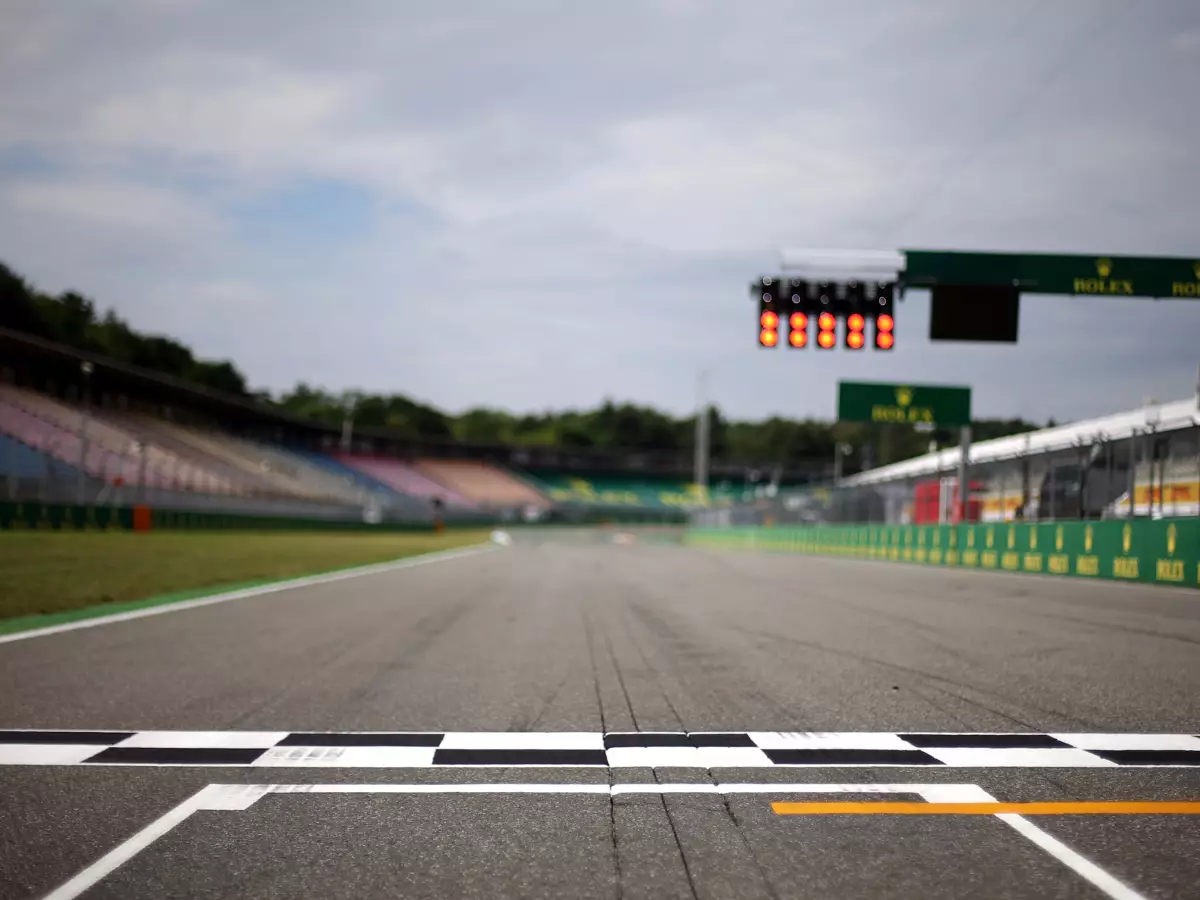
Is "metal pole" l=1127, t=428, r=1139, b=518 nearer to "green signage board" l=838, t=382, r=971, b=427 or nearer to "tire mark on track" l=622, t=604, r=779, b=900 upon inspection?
"tire mark on track" l=622, t=604, r=779, b=900

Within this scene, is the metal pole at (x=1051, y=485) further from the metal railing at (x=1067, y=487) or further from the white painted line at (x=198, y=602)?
the white painted line at (x=198, y=602)

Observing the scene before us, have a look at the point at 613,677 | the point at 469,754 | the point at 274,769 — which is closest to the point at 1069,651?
the point at 613,677

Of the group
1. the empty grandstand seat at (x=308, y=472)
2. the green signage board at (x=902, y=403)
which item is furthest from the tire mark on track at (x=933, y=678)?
the empty grandstand seat at (x=308, y=472)

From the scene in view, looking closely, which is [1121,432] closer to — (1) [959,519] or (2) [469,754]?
(1) [959,519]

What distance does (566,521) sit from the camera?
324ft

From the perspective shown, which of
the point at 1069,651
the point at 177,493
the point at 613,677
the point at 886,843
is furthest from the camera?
the point at 177,493

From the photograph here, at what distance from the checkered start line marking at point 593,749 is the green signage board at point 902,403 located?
33930 millimetres

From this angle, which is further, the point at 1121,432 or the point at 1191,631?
the point at 1121,432

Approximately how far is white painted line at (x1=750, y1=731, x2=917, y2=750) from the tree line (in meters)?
27.7

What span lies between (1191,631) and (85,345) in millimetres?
68328

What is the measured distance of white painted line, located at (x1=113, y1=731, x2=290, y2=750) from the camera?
5297mm

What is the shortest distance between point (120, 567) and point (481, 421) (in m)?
182

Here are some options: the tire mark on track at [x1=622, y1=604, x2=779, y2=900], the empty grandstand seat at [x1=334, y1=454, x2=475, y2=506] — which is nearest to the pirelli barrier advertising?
the tire mark on track at [x1=622, y1=604, x2=779, y2=900]

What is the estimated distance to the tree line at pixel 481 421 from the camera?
200 ft
